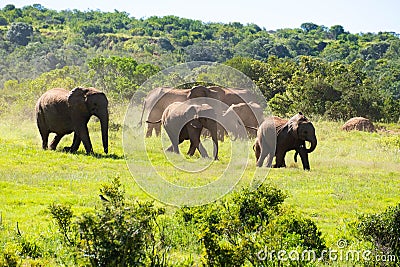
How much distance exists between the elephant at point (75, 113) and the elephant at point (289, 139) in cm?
428

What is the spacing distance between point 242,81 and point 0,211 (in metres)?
24.8

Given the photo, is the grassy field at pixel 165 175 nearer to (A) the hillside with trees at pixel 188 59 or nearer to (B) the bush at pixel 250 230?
(B) the bush at pixel 250 230

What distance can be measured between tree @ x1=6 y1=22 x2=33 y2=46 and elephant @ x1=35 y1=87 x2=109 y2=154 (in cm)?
8944

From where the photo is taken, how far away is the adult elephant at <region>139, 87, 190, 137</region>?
26.7 metres

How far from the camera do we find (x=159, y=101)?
27625 millimetres

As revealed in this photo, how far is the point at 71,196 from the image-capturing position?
12.9 metres

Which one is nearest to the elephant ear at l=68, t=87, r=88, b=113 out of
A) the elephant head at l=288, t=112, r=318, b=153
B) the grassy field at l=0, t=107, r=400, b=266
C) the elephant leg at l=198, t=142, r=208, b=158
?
the grassy field at l=0, t=107, r=400, b=266

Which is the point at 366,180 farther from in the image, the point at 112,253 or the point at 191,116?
the point at 112,253

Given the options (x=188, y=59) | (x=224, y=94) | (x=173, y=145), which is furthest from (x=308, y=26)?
(x=173, y=145)

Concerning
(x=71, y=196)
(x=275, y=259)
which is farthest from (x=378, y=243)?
(x=71, y=196)

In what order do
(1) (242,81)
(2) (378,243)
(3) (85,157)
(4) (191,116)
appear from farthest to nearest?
(1) (242,81) → (4) (191,116) → (3) (85,157) → (2) (378,243)

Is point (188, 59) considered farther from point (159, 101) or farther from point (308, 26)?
point (308, 26)

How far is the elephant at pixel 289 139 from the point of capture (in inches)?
728

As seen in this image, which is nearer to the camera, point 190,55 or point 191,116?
point 191,116
